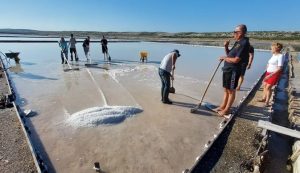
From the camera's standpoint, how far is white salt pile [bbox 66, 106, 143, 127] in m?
5.17

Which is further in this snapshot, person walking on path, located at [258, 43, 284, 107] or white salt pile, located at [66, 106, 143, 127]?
person walking on path, located at [258, 43, 284, 107]

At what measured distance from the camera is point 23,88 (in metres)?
8.23

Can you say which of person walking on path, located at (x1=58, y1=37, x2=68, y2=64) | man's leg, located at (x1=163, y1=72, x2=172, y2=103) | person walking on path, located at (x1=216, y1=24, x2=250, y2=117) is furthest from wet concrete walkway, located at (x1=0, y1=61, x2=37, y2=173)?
person walking on path, located at (x1=58, y1=37, x2=68, y2=64)

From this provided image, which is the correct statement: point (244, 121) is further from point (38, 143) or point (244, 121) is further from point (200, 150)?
point (38, 143)

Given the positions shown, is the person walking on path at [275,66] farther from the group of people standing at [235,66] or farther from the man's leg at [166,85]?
the man's leg at [166,85]

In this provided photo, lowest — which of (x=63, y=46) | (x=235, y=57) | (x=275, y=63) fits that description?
(x=63, y=46)

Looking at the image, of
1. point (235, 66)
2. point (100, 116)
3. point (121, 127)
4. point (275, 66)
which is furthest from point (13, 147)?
point (275, 66)

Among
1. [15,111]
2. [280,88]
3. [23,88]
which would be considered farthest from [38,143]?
A: [280,88]

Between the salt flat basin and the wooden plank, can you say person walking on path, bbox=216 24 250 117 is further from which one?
the wooden plank

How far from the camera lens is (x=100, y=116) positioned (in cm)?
535

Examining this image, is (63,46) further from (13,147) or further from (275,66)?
(275,66)

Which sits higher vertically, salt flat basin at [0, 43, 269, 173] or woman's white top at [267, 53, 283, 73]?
woman's white top at [267, 53, 283, 73]

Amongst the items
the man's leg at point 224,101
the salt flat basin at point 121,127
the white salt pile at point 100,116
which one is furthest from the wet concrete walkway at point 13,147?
the man's leg at point 224,101

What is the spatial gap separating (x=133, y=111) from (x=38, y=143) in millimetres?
2202
